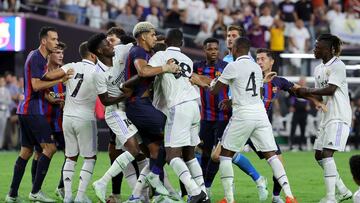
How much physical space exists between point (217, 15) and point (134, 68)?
53.0 ft

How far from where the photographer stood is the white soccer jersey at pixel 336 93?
41.6 ft

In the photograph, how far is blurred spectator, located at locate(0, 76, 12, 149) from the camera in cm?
2531

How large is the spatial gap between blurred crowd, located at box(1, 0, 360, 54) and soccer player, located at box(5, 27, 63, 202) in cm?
1311

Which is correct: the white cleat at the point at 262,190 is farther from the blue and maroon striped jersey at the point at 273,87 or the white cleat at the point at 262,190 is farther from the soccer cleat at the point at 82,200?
the soccer cleat at the point at 82,200

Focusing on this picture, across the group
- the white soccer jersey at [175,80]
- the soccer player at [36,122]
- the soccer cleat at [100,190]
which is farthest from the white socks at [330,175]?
the soccer player at [36,122]

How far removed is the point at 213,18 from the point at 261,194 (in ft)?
50.9

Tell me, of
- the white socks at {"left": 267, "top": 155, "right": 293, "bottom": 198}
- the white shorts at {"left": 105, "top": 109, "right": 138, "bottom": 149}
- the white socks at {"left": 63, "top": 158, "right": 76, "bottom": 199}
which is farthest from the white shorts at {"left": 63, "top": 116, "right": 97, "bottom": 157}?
the white socks at {"left": 267, "top": 155, "right": 293, "bottom": 198}

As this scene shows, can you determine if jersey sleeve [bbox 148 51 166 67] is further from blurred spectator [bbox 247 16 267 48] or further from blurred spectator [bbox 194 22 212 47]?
blurred spectator [bbox 247 16 267 48]

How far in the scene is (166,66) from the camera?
12.0m

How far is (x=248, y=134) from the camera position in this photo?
12.2m

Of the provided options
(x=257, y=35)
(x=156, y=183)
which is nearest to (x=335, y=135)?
(x=156, y=183)

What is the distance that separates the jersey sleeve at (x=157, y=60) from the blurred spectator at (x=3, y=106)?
44.9 ft

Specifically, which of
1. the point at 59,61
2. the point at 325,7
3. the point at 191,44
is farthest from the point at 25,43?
the point at 59,61

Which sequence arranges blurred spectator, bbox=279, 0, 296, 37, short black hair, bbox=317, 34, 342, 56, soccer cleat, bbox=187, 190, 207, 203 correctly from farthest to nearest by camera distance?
blurred spectator, bbox=279, 0, 296, 37 → short black hair, bbox=317, 34, 342, 56 → soccer cleat, bbox=187, 190, 207, 203
